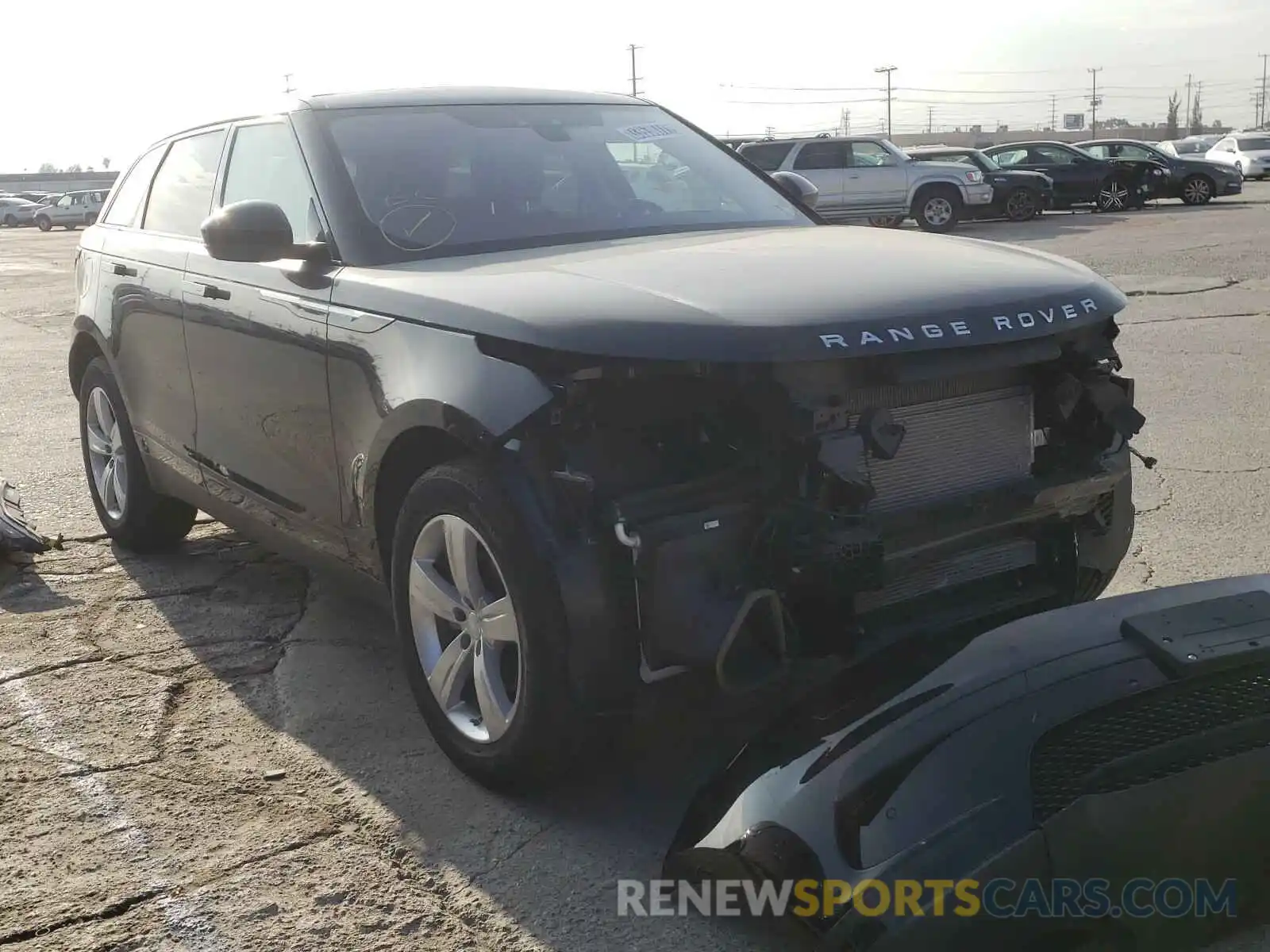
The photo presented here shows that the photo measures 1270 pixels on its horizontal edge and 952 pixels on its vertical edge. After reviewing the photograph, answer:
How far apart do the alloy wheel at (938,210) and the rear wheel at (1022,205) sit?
7.37 ft

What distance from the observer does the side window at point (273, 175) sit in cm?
398

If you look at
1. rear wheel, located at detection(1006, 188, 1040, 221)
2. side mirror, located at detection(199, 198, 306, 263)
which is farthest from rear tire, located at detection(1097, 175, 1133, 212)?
side mirror, located at detection(199, 198, 306, 263)

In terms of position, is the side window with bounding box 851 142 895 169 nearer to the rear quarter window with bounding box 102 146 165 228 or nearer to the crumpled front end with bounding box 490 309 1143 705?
the rear quarter window with bounding box 102 146 165 228

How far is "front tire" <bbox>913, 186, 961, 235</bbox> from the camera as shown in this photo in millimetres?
23281

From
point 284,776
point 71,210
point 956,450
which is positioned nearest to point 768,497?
point 956,450

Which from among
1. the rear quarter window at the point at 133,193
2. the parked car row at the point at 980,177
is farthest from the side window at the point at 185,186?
the parked car row at the point at 980,177

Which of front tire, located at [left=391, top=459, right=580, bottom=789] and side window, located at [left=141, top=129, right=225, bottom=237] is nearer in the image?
front tire, located at [left=391, top=459, right=580, bottom=789]

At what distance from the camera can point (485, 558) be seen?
124 inches

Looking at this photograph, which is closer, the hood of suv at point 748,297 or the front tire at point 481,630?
the hood of suv at point 748,297

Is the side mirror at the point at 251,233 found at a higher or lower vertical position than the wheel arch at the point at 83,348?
higher

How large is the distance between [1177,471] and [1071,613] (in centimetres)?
370

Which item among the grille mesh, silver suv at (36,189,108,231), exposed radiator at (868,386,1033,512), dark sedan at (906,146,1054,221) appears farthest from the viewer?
silver suv at (36,189,108,231)

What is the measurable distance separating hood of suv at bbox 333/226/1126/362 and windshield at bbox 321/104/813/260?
25cm

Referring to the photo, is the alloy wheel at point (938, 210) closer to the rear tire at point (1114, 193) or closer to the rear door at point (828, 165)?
the rear door at point (828, 165)
